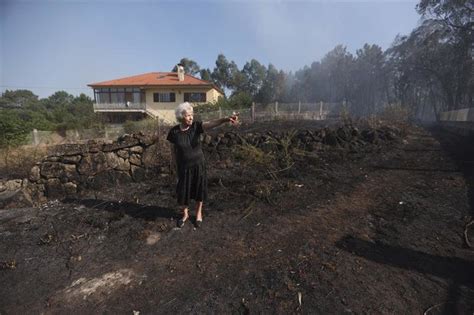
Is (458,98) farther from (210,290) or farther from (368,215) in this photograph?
(210,290)

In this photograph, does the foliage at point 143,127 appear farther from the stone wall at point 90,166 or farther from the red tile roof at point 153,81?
the red tile roof at point 153,81

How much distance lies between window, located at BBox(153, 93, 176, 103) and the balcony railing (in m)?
2.63

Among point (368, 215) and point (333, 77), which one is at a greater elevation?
point (333, 77)

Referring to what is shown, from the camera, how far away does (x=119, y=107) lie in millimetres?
30375

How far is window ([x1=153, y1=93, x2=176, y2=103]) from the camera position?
107ft

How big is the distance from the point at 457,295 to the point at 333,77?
47.2m

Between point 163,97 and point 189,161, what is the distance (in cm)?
3123

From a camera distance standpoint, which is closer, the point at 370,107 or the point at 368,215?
the point at 368,215

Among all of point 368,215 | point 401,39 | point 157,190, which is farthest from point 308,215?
point 401,39

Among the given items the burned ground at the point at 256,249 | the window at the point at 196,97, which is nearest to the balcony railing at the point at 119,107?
the window at the point at 196,97

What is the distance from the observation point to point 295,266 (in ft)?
9.18

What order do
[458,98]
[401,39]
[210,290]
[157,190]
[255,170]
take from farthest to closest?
[401,39] < [458,98] < [255,170] < [157,190] < [210,290]

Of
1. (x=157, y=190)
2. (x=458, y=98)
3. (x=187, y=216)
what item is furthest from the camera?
(x=458, y=98)

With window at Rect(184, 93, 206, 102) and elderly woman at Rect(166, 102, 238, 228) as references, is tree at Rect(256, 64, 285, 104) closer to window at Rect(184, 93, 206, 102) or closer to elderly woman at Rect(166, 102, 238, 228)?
window at Rect(184, 93, 206, 102)
